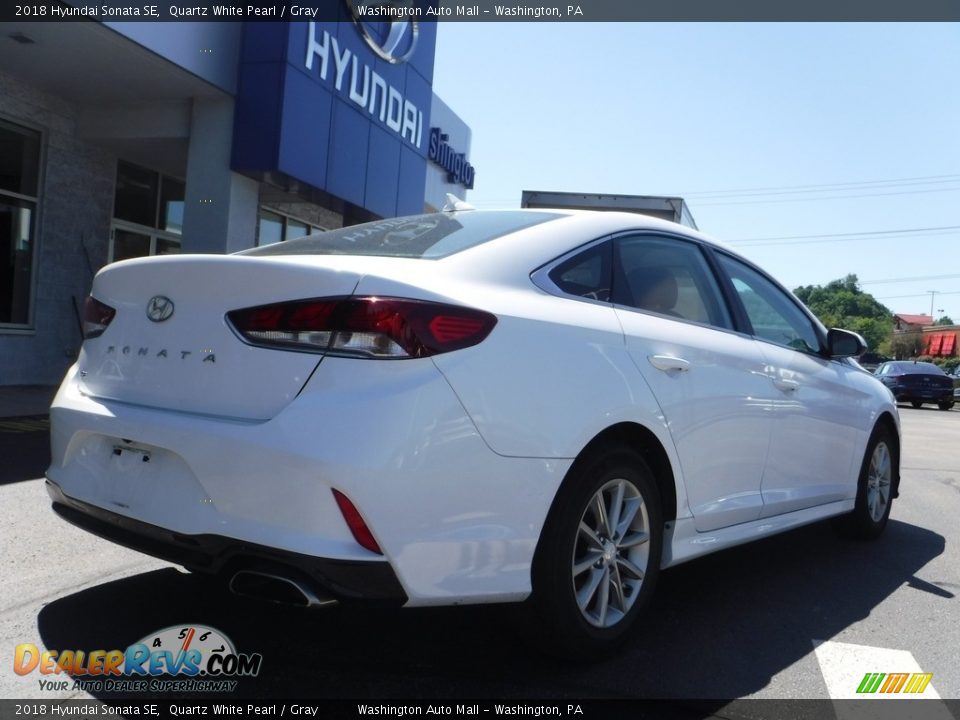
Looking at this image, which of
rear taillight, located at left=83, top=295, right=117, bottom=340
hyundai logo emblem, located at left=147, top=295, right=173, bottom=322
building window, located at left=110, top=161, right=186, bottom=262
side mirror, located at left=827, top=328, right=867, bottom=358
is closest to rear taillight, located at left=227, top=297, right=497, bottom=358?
hyundai logo emblem, located at left=147, top=295, right=173, bottom=322

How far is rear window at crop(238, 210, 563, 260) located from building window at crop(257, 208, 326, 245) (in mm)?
10896

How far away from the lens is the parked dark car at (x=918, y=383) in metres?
28.3

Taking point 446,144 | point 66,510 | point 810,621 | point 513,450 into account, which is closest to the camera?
point 513,450

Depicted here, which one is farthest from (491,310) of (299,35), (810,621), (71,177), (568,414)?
(71,177)

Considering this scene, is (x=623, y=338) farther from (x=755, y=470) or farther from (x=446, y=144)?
(x=446, y=144)

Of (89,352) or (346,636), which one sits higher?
(89,352)

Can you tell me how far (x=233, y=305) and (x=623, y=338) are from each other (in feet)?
4.31

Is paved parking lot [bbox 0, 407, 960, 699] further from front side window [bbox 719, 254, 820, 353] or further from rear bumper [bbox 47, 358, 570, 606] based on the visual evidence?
front side window [bbox 719, 254, 820, 353]

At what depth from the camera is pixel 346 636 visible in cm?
309

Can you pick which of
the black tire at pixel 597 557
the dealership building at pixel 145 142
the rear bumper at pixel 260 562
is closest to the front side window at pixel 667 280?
the black tire at pixel 597 557

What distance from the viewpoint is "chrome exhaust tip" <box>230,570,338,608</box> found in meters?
2.33

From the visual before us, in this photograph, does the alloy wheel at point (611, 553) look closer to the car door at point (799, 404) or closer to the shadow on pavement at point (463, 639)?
the shadow on pavement at point (463, 639)

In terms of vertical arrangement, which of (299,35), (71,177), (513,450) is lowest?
(513,450)

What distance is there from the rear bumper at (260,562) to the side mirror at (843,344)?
3223 millimetres
